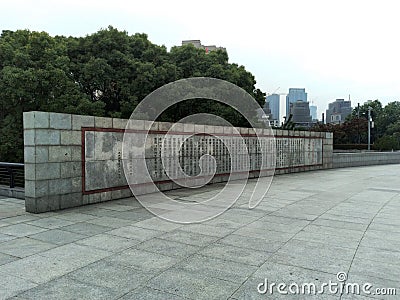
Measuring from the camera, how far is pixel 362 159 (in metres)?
18.6

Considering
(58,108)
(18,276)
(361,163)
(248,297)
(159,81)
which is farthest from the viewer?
(361,163)

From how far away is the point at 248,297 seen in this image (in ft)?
9.26

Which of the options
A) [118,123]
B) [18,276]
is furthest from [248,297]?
[118,123]

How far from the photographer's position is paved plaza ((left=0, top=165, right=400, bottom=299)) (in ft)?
9.81

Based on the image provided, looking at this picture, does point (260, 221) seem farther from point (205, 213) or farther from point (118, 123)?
point (118, 123)

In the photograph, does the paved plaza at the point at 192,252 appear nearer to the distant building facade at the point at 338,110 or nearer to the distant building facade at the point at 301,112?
the distant building facade at the point at 301,112

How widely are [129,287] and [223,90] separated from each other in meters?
12.9

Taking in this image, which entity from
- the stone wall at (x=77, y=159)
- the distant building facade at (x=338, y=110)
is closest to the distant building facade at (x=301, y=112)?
the distant building facade at (x=338, y=110)

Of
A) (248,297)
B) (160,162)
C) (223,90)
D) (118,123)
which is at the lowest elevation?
(248,297)

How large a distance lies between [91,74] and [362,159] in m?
14.1
